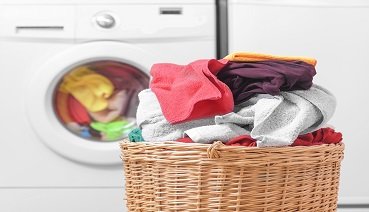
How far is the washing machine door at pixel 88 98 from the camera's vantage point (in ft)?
5.38

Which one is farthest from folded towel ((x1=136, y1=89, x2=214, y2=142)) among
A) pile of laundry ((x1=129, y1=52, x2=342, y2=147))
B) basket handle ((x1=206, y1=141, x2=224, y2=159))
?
basket handle ((x1=206, y1=141, x2=224, y2=159))

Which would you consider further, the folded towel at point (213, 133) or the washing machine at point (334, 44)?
the washing machine at point (334, 44)

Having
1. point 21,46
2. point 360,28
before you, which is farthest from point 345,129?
point 21,46

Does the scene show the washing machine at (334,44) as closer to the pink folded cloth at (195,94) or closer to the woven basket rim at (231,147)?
the pink folded cloth at (195,94)

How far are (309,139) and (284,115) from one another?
8 cm

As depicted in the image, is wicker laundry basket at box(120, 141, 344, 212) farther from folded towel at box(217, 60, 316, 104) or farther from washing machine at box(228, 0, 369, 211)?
washing machine at box(228, 0, 369, 211)

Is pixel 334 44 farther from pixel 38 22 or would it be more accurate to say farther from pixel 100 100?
pixel 38 22

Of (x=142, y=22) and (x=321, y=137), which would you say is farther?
(x=142, y=22)

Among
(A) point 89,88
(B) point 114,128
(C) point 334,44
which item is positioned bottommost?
(B) point 114,128

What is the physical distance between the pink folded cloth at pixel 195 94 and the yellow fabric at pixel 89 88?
0.61 meters

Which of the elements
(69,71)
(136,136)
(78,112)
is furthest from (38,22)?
(136,136)

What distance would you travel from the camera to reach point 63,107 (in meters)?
1.70

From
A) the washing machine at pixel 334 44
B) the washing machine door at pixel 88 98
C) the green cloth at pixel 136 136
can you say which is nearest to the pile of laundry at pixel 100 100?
the washing machine door at pixel 88 98

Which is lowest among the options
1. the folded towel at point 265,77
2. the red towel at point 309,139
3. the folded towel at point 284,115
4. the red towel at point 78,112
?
the red towel at point 78,112
